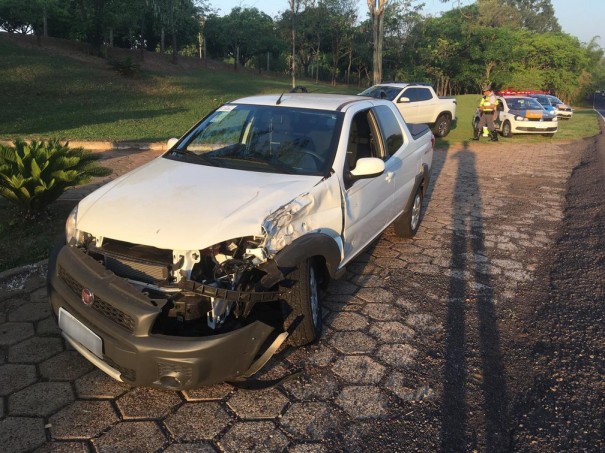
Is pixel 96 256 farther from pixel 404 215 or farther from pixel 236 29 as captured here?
pixel 236 29

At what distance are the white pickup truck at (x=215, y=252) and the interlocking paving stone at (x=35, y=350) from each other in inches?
17.5

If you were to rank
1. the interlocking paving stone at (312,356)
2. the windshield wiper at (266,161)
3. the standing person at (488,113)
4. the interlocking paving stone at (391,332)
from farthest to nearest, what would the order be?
the standing person at (488,113)
the windshield wiper at (266,161)
the interlocking paving stone at (391,332)
the interlocking paving stone at (312,356)

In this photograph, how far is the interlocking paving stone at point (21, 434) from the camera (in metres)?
2.52

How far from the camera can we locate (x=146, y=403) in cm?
289

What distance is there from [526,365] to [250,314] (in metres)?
1.93

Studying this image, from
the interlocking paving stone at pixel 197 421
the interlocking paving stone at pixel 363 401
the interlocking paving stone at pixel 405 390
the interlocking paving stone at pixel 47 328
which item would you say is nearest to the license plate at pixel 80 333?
the interlocking paving stone at pixel 197 421

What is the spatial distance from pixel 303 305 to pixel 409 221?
2859mm

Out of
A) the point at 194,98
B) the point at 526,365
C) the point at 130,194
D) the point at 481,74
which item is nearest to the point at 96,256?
the point at 130,194

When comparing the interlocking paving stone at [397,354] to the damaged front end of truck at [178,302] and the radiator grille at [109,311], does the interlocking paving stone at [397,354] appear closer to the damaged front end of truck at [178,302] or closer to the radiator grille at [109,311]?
the damaged front end of truck at [178,302]

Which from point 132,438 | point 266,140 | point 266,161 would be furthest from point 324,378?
point 266,140

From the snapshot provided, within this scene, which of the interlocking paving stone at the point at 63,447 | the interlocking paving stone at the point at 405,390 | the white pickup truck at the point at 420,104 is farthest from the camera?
the white pickup truck at the point at 420,104

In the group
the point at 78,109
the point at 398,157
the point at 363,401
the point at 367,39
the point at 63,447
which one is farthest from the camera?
the point at 367,39

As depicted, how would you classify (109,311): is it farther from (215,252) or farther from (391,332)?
(391,332)

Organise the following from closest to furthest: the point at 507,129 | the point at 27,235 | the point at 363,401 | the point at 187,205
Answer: the point at 363,401 → the point at 187,205 → the point at 27,235 → the point at 507,129
